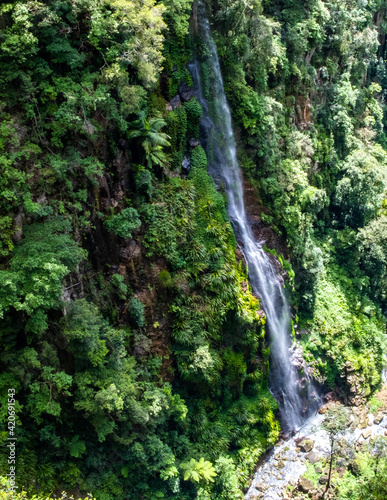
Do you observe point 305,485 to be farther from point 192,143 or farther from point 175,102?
point 175,102

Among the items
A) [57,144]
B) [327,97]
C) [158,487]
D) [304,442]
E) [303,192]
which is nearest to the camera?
[57,144]

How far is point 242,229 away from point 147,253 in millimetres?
5890

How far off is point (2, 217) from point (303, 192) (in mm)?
15152

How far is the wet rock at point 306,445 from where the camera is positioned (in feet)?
57.3

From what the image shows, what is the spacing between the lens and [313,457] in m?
17.1

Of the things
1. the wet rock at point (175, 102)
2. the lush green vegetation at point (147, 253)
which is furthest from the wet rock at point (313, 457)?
the wet rock at point (175, 102)

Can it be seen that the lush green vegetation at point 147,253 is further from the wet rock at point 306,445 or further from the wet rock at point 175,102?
the wet rock at point 306,445

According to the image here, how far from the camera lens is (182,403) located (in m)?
14.0

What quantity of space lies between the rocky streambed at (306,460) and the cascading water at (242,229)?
75 centimetres

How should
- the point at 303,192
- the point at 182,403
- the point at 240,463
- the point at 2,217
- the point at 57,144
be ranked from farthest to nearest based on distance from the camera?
the point at 303,192
the point at 240,463
the point at 182,403
the point at 57,144
the point at 2,217

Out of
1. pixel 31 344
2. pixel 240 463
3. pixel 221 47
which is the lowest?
pixel 240 463

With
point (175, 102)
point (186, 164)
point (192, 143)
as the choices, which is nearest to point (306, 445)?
point (186, 164)

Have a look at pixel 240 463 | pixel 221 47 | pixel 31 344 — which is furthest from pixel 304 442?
pixel 221 47

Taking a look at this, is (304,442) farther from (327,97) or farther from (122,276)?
(327,97)
